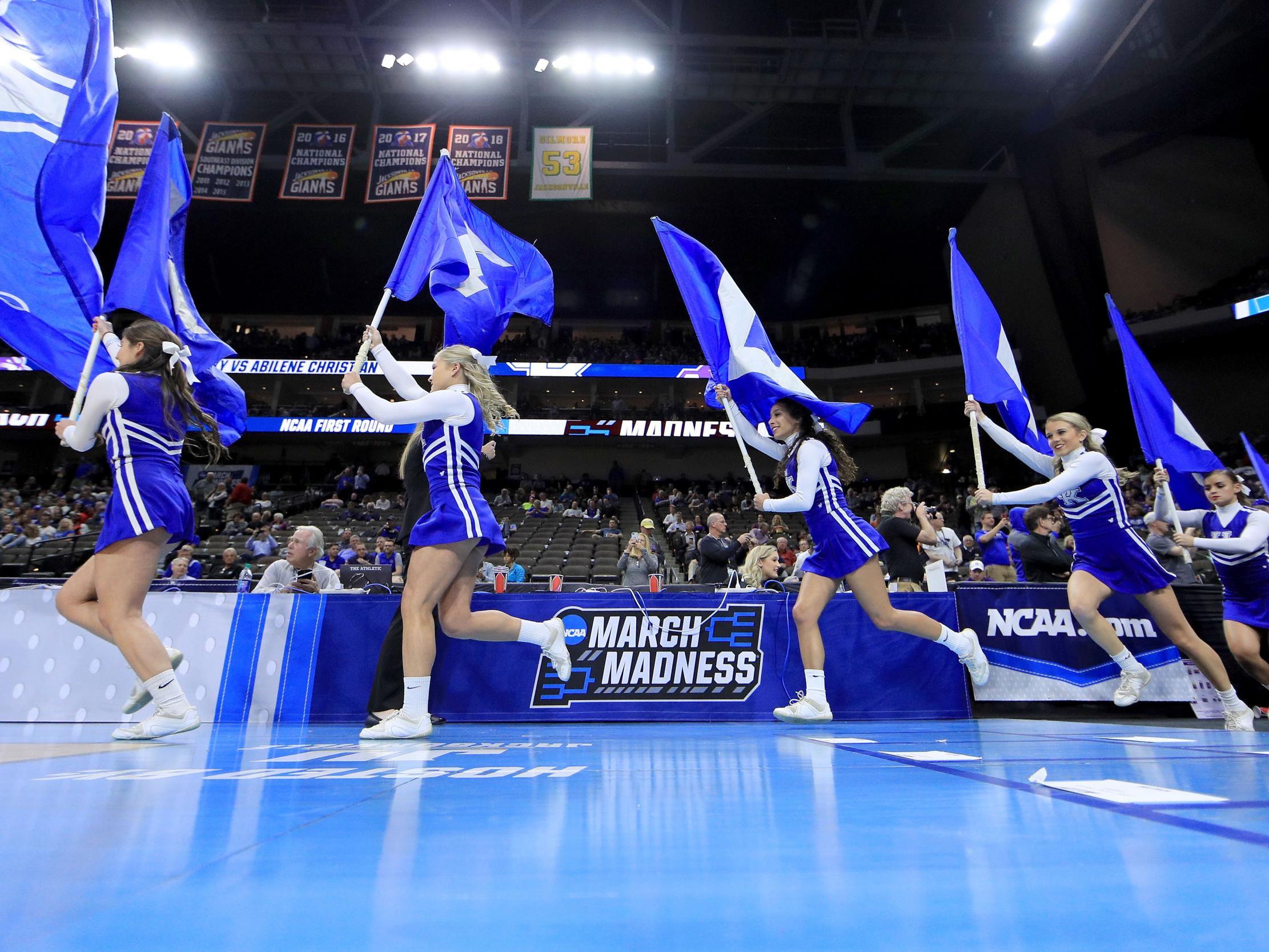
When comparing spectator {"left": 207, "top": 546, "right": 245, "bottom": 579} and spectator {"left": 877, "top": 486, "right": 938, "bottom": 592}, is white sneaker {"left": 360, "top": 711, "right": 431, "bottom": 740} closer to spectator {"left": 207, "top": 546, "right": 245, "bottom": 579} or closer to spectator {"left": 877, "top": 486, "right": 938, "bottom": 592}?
spectator {"left": 877, "top": 486, "right": 938, "bottom": 592}

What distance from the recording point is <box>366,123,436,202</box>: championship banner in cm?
1783

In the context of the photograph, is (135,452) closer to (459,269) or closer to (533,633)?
(533,633)

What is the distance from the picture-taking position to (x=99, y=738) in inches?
130

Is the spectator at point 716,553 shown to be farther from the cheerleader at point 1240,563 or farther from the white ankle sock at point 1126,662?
the cheerleader at point 1240,563

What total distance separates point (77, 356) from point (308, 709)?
7.50 ft

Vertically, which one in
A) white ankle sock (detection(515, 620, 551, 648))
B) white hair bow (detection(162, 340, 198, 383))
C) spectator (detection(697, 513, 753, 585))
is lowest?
white ankle sock (detection(515, 620, 551, 648))

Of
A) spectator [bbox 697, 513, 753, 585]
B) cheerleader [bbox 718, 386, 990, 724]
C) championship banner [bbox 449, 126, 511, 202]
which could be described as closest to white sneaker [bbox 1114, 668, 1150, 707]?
cheerleader [bbox 718, 386, 990, 724]

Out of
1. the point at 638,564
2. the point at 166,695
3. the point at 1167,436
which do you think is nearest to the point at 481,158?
the point at 638,564

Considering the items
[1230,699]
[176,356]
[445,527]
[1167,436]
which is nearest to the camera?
[445,527]

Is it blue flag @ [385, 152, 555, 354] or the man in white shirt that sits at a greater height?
blue flag @ [385, 152, 555, 354]

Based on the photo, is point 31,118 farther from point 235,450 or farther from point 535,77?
point 235,450

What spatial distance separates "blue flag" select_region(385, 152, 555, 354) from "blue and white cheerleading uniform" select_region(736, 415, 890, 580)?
188 centimetres

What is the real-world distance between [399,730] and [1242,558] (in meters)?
4.87

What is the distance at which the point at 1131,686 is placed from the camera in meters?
4.36
